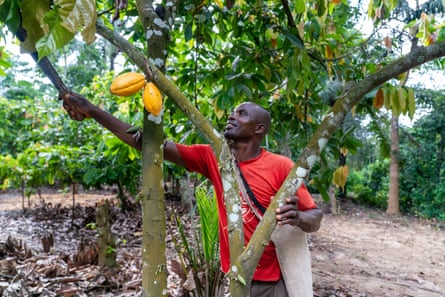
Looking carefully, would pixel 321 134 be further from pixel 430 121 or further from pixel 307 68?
pixel 430 121

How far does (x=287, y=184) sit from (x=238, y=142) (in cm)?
55

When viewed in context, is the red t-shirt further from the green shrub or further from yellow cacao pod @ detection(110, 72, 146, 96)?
the green shrub

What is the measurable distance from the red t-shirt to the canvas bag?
0.31 feet

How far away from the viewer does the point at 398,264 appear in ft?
17.2

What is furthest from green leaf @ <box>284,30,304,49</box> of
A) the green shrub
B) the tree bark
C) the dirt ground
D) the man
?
the green shrub

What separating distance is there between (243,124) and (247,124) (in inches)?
0.7

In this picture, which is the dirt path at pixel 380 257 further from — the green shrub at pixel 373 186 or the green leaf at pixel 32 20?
Result: the green leaf at pixel 32 20

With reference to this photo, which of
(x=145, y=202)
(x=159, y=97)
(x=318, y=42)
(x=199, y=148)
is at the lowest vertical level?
(x=145, y=202)

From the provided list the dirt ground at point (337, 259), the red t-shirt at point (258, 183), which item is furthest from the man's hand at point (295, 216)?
the dirt ground at point (337, 259)

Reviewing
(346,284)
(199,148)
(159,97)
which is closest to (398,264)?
(346,284)

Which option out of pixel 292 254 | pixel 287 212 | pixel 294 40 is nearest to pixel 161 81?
pixel 287 212

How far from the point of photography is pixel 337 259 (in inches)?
206

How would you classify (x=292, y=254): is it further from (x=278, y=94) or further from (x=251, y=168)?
(x=278, y=94)

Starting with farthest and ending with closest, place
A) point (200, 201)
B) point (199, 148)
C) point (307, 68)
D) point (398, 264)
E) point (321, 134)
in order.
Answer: point (398, 264) < point (200, 201) < point (307, 68) < point (199, 148) < point (321, 134)
